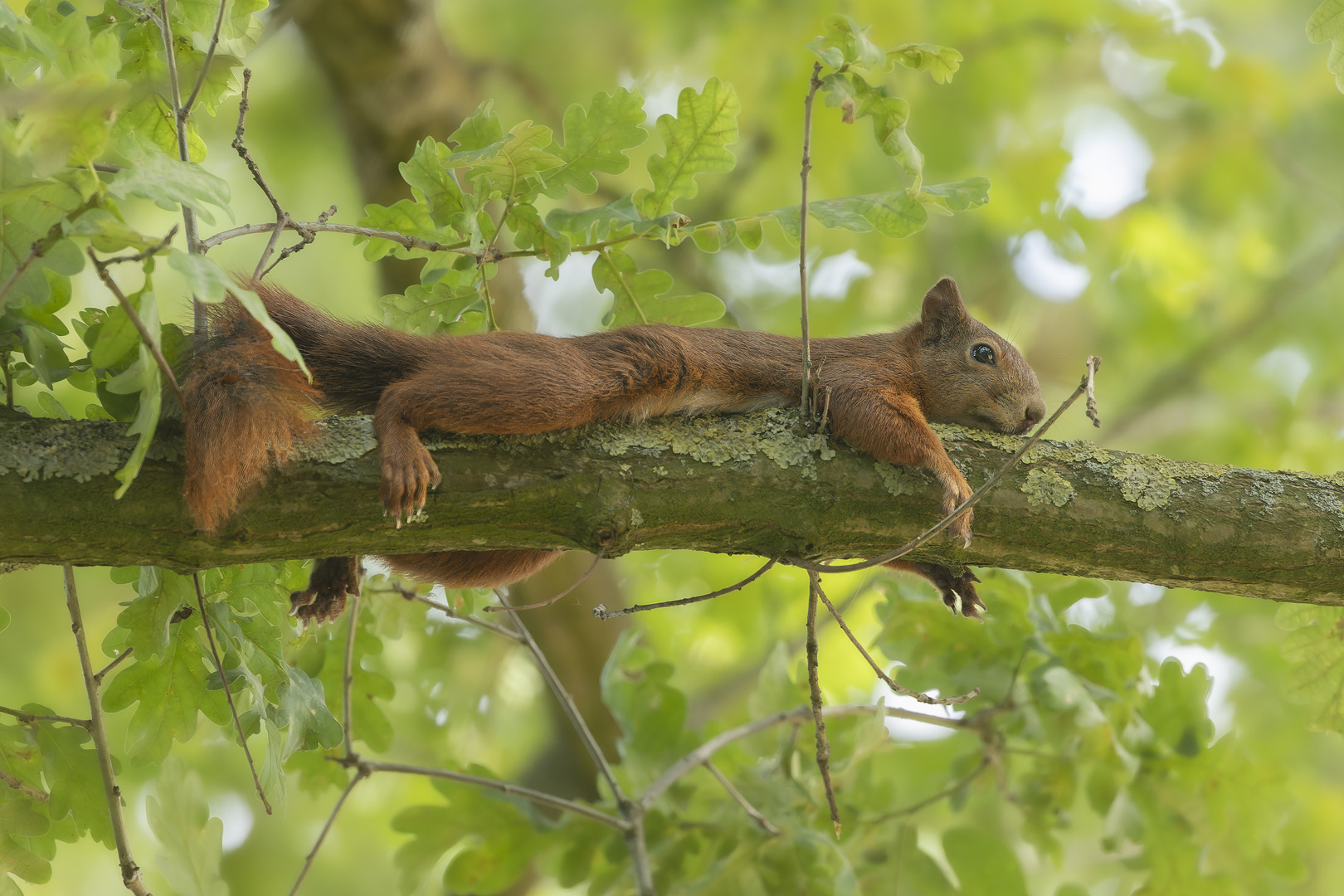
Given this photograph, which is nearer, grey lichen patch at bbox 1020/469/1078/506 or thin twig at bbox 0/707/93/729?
thin twig at bbox 0/707/93/729

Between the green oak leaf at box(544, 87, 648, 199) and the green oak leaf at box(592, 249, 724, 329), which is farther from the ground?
the green oak leaf at box(544, 87, 648, 199)

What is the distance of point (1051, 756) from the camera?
10.7 ft

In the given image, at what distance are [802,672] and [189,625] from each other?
1.93m

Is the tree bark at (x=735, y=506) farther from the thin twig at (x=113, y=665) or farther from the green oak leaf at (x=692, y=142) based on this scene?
the green oak leaf at (x=692, y=142)

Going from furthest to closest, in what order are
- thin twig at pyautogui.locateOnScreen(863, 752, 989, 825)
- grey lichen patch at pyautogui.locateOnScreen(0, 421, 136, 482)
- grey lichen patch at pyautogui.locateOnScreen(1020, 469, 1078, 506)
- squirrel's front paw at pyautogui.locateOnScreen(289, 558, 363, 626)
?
1. thin twig at pyautogui.locateOnScreen(863, 752, 989, 825)
2. squirrel's front paw at pyautogui.locateOnScreen(289, 558, 363, 626)
3. grey lichen patch at pyautogui.locateOnScreen(1020, 469, 1078, 506)
4. grey lichen patch at pyautogui.locateOnScreen(0, 421, 136, 482)

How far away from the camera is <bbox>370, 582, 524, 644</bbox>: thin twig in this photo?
282 centimetres

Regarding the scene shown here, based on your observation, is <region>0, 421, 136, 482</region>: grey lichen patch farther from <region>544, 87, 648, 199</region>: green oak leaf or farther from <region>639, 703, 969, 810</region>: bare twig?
<region>639, 703, 969, 810</region>: bare twig

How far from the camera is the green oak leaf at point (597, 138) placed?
2498 millimetres

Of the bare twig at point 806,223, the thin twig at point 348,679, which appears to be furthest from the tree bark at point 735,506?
the thin twig at point 348,679

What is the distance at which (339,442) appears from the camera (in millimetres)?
2113

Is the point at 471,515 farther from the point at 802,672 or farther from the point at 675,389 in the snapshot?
the point at 802,672

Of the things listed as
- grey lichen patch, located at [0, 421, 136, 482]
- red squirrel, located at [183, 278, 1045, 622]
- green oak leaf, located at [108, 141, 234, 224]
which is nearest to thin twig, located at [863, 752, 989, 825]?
red squirrel, located at [183, 278, 1045, 622]

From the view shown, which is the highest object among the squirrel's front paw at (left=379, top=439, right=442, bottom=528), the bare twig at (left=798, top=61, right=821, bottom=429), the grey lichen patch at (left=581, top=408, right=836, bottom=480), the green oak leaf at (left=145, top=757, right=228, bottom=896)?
the bare twig at (left=798, top=61, right=821, bottom=429)

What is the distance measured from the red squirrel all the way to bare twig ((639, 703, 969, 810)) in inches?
13.7
